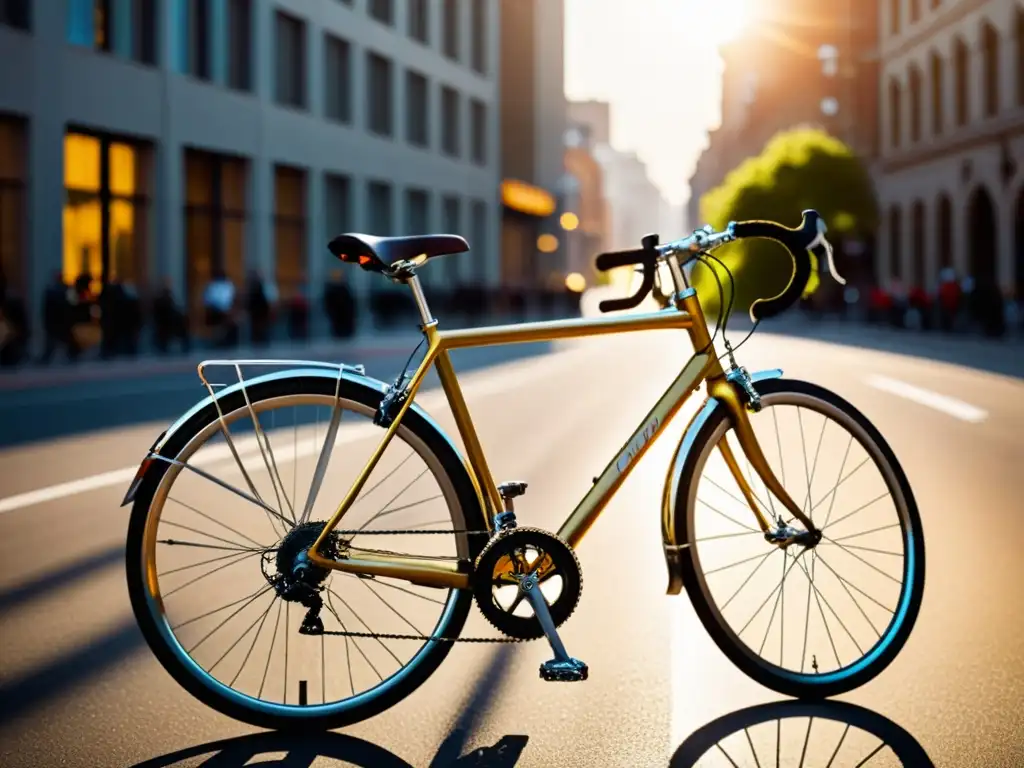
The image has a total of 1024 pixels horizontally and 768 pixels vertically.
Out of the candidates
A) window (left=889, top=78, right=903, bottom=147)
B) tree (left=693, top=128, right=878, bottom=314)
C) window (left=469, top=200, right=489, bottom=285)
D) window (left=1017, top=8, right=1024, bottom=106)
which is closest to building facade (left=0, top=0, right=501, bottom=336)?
window (left=469, top=200, right=489, bottom=285)

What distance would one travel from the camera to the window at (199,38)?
114ft

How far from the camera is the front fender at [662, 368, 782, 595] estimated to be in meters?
4.36

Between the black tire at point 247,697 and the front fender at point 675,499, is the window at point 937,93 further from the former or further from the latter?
the black tire at point 247,697

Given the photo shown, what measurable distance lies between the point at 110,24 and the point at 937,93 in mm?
37866

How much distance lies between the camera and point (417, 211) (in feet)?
170

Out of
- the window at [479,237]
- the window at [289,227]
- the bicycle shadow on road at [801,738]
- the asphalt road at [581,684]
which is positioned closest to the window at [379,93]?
the window at [289,227]

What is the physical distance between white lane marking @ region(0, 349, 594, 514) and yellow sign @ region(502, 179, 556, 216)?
36394 millimetres

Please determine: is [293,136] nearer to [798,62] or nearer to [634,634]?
[634,634]

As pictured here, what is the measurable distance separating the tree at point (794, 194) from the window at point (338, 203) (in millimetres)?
23711

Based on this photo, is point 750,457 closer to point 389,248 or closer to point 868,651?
point 868,651

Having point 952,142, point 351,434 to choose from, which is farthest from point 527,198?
point 351,434

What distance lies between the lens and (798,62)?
10331 centimetres

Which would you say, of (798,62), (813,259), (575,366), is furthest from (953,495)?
(798,62)

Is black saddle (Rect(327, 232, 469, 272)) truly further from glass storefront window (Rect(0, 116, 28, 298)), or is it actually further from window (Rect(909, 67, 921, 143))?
window (Rect(909, 67, 921, 143))
